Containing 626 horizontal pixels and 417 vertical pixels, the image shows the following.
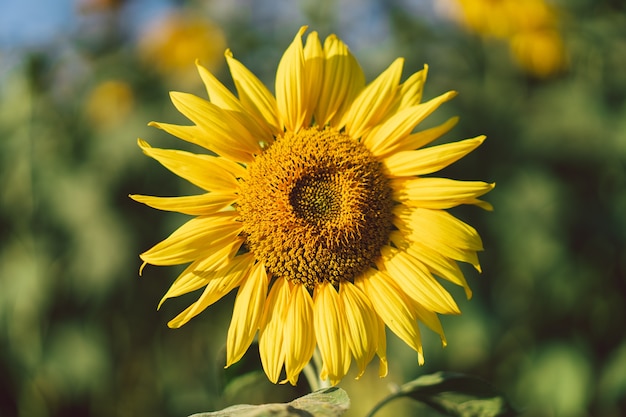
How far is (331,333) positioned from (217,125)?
0.48 metres

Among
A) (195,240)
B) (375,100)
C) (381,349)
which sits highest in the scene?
(375,100)

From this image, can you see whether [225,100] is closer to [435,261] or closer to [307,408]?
[435,261]

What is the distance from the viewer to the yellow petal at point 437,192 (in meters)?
1.48

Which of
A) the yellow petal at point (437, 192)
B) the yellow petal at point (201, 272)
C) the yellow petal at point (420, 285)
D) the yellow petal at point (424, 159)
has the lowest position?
the yellow petal at point (420, 285)

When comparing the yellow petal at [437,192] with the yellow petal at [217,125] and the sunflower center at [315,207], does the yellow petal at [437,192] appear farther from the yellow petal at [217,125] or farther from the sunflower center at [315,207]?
the yellow petal at [217,125]

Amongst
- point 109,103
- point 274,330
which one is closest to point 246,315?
point 274,330

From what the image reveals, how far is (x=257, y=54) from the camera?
4.00 metres

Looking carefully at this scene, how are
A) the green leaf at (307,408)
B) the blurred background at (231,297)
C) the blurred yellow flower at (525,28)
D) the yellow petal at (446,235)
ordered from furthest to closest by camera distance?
the blurred yellow flower at (525,28) → the blurred background at (231,297) → the yellow petal at (446,235) → the green leaf at (307,408)

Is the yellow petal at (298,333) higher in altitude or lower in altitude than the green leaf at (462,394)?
higher

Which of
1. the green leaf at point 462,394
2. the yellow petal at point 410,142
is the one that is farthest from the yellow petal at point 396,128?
the green leaf at point 462,394

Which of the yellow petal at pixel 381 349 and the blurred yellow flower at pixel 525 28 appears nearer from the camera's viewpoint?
the yellow petal at pixel 381 349

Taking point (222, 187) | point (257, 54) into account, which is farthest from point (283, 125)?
point (257, 54)

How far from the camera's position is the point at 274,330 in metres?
1.43

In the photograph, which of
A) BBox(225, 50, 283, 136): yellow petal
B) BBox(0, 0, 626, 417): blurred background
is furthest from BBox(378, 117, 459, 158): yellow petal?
BBox(0, 0, 626, 417): blurred background
